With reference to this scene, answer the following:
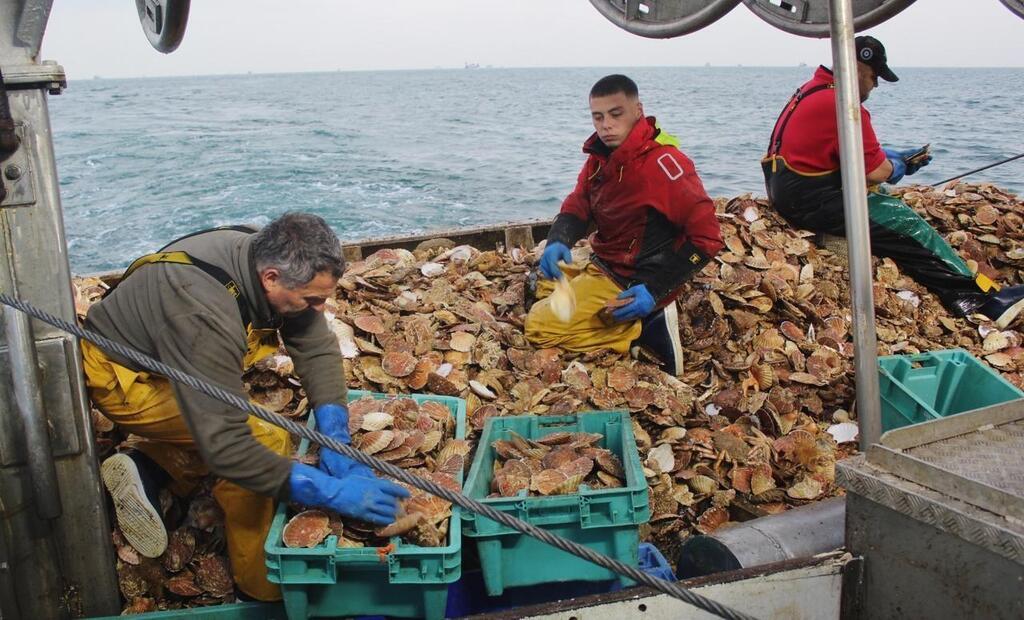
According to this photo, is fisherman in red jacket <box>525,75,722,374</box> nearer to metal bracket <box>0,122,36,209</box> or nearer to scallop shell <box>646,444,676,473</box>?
scallop shell <box>646,444,676,473</box>

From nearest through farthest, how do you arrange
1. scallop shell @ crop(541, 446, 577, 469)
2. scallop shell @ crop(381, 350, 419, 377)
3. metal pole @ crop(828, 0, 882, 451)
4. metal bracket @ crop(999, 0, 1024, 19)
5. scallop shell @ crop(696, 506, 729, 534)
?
metal bracket @ crop(999, 0, 1024, 19)
metal pole @ crop(828, 0, 882, 451)
scallop shell @ crop(541, 446, 577, 469)
scallop shell @ crop(696, 506, 729, 534)
scallop shell @ crop(381, 350, 419, 377)

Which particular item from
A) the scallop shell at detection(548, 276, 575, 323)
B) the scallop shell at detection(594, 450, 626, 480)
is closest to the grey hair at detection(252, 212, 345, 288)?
the scallop shell at detection(594, 450, 626, 480)

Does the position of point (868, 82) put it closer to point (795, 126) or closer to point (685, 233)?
point (795, 126)

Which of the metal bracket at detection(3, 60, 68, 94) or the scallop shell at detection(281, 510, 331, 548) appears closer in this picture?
the scallop shell at detection(281, 510, 331, 548)

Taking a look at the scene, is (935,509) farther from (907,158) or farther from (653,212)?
(907,158)

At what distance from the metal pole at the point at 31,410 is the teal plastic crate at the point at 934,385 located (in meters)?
3.28

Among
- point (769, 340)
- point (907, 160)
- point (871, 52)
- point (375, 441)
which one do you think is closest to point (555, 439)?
point (375, 441)

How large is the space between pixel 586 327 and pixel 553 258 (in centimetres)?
45

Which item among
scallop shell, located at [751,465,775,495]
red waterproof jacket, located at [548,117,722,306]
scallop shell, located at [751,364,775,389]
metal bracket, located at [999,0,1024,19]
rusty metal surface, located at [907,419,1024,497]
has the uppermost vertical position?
metal bracket, located at [999,0,1024,19]

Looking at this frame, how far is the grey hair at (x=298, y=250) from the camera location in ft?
8.09

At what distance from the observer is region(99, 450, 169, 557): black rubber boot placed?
2812 mm

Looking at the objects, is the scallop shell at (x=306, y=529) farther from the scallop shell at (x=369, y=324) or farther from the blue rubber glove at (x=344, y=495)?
the scallop shell at (x=369, y=324)

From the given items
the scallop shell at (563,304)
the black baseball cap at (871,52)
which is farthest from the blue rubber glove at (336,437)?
the black baseball cap at (871,52)

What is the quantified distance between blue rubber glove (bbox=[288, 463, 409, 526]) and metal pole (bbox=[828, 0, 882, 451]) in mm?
1532
